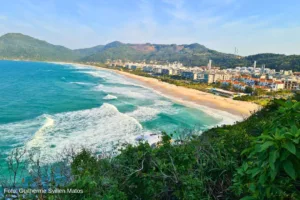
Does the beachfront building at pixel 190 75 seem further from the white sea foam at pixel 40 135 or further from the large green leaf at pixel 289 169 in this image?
the large green leaf at pixel 289 169

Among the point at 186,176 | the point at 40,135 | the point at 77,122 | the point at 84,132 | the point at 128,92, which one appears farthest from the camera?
the point at 128,92

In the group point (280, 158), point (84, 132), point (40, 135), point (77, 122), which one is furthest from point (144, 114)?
point (280, 158)

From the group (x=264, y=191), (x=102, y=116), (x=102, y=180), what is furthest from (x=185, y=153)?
(x=102, y=116)

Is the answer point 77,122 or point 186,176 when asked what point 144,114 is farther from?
point 186,176

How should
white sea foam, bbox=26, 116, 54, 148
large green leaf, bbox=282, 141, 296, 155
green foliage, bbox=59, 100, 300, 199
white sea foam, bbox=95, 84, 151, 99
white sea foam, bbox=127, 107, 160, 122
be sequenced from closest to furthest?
large green leaf, bbox=282, 141, 296, 155
green foliage, bbox=59, 100, 300, 199
white sea foam, bbox=26, 116, 54, 148
white sea foam, bbox=127, 107, 160, 122
white sea foam, bbox=95, 84, 151, 99

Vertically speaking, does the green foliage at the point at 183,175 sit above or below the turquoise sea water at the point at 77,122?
above

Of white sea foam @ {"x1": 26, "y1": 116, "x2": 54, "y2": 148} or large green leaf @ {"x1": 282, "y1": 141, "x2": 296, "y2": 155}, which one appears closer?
large green leaf @ {"x1": 282, "y1": 141, "x2": 296, "y2": 155}

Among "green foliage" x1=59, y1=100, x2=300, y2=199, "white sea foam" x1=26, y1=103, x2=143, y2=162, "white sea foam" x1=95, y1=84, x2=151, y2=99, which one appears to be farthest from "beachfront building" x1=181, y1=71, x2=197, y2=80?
"green foliage" x1=59, y1=100, x2=300, y2=199

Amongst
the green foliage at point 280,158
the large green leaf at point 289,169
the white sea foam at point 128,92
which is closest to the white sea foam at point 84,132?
the green foliage at point 280,158

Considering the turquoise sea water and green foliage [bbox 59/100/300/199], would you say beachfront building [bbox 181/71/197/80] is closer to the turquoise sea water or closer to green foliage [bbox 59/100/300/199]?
the turquoise sea water

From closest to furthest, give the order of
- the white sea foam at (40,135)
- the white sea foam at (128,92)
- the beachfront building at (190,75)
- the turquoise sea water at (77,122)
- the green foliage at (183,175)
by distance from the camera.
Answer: the green foliage at (183,175)
the white sea foam at (40,135)
the turquoise sea water at (77,122)
the white sea foam at (128,92)
the beachfront building at (190,75)

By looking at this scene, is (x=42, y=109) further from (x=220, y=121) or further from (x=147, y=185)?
(x=147, y=185)

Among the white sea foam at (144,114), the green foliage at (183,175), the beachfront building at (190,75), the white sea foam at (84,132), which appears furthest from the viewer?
the beachfront building at (190,75)
